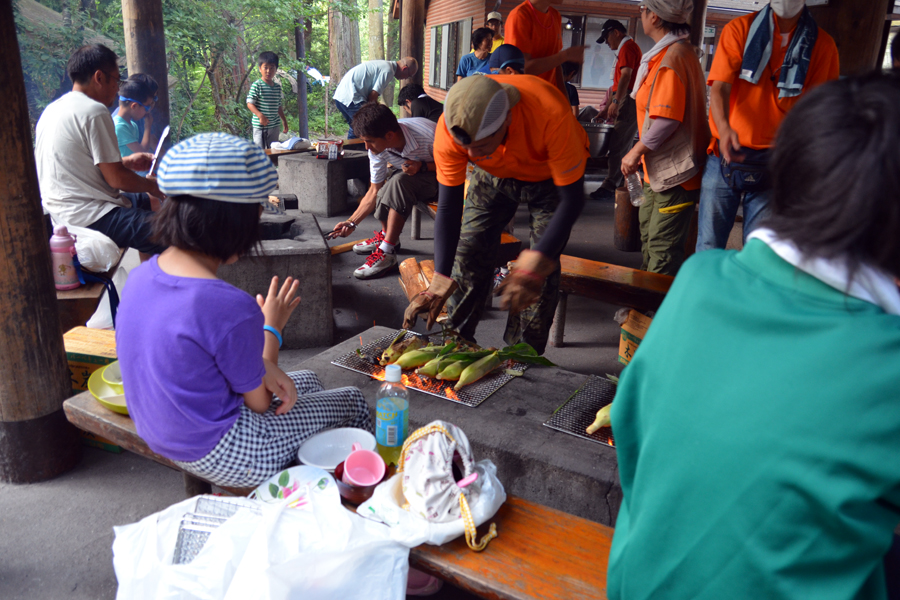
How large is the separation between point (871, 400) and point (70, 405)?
2.87m

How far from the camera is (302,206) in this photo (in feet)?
28.1

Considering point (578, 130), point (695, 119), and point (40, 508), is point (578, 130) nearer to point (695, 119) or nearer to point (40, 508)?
point (695, 119)

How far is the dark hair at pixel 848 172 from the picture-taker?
99 cm

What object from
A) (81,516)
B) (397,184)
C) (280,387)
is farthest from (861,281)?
(397,184)

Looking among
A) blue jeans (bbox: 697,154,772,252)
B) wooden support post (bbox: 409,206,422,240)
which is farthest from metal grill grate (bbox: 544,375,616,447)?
wooden support post (bbox: 409,206,422,240)

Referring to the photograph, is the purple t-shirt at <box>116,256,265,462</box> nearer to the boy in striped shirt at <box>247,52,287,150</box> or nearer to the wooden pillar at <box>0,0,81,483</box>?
the wooden pillar at <box>0,0,81,483</box>

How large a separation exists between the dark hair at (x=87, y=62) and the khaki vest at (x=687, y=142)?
385cm

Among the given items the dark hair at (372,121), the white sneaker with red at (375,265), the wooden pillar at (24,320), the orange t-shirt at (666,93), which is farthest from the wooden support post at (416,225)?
the wooden pillar at (24,320)

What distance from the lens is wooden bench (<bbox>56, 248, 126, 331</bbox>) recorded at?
3.85 m

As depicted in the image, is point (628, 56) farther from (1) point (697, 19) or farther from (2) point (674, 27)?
(2) point (674, 27)

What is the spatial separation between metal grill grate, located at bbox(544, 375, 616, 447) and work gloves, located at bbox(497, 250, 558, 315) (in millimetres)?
535

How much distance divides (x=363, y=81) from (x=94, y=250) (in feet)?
17.3

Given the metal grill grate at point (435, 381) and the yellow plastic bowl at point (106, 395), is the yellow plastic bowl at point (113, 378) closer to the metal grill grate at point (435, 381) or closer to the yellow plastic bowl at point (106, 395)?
the yellow plastic bowl at point (106, 395)

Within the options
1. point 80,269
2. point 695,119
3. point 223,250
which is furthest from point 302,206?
point 223,250
